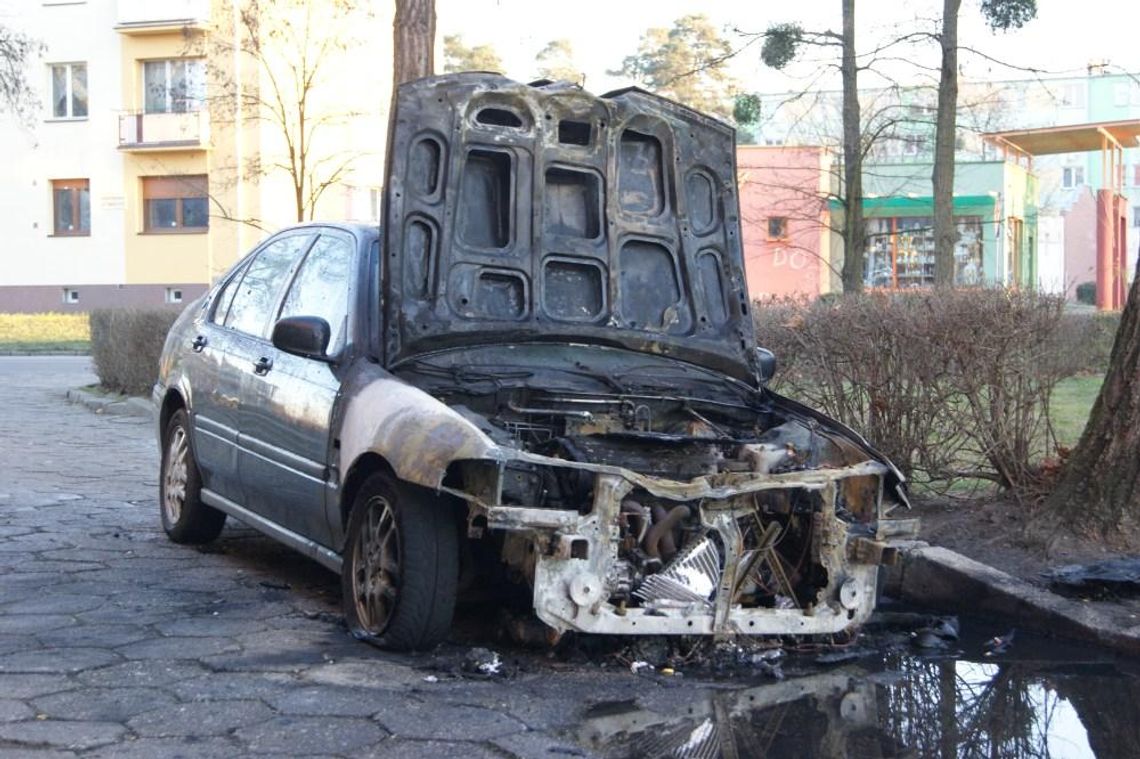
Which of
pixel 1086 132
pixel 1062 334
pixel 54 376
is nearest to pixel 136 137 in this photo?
pixel 54 376

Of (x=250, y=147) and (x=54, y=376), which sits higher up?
(x=250, y=147)

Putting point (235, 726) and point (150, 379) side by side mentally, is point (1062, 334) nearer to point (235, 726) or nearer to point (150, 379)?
point (235, 726)

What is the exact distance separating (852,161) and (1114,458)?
12523 mm

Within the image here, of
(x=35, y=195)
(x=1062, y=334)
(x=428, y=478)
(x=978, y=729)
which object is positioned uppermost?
(x=35, y=195)

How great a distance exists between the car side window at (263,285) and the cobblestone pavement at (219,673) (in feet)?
4.18

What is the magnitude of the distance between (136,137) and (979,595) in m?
38.6

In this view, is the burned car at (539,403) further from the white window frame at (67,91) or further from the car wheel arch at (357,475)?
the white window frame at (67,91)

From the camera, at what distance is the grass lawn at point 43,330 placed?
34044 mm

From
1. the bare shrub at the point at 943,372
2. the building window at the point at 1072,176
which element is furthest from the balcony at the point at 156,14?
the building window at the point at 1072,176

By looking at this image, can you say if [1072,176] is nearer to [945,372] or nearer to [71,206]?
[71,206]

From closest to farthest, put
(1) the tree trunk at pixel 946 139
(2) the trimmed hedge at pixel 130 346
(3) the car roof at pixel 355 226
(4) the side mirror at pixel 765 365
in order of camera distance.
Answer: (3) the car roof at pixel 355 226
(4) the side mirror at pixel 765 365
(1) the tree trunk at pixel 946 139
(2) the trimmed hedge at pixel 130 346

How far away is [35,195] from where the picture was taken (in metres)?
42.7

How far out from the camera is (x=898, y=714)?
5098 mm

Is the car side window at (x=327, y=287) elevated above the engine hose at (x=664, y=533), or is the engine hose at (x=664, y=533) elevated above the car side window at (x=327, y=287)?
the car side window at (x=327, y=287)
